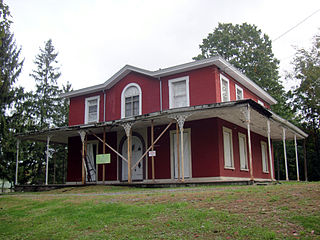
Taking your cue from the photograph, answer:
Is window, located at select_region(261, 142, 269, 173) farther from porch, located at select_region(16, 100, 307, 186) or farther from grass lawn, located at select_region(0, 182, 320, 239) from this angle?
grass lawn, located at select_region(0, 182, 320, 239)

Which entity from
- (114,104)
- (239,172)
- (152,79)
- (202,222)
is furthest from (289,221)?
(114,104)

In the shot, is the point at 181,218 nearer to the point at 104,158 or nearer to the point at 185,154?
the point at 185,154

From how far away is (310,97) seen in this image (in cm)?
2986

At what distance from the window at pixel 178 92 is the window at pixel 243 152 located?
13.2 feet

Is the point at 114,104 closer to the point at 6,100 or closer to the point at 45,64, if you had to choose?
the point at 6,100

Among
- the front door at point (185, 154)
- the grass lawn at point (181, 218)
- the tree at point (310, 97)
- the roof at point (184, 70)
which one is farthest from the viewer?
the tree at point (310, 97)

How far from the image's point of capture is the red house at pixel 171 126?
15.7m

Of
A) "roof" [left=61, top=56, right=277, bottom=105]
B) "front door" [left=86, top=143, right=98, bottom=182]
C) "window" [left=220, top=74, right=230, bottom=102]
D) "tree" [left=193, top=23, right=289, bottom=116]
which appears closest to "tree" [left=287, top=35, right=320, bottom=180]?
"tree" [left=193, top=23, right=289, bottom=116]

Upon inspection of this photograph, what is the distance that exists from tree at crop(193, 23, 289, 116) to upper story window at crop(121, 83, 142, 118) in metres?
14.6

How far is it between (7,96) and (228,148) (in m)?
19.7

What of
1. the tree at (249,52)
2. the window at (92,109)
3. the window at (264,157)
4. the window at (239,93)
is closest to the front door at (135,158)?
the window at (92,109)

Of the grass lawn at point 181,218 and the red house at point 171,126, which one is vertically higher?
the red house at point 171,126

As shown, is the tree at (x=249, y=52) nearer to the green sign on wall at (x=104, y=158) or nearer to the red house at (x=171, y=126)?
Answer: the red house at (x=171, y=126)

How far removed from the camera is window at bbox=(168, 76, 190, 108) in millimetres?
17469
